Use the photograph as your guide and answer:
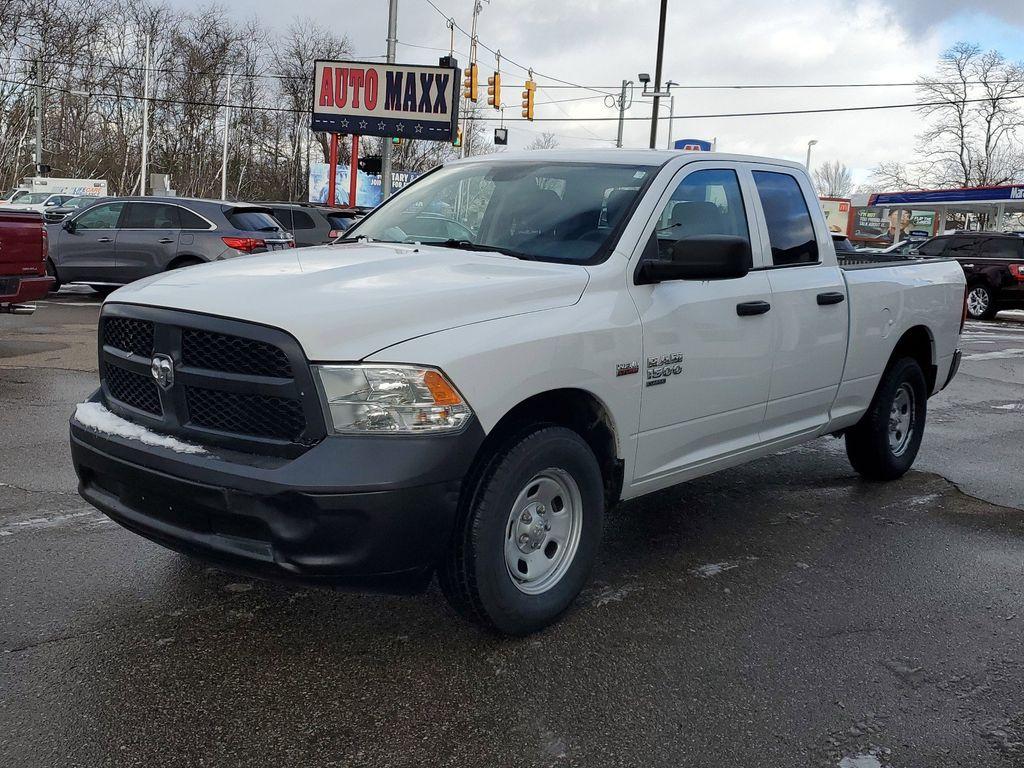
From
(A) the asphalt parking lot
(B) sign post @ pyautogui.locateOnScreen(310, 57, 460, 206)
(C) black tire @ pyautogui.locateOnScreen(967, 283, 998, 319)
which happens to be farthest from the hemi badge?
(B) sign post @ pyautogui.locateOnScreen(310, 57, 460, 206)

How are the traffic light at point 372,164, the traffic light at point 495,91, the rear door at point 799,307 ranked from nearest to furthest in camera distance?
the rear door at point 799,307
the traffic light at point 372,164
the traffic light at point 495,91

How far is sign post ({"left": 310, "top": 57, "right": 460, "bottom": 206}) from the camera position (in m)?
23.8

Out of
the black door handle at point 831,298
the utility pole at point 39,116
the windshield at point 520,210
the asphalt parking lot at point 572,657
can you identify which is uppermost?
the utility pole at point 39,116

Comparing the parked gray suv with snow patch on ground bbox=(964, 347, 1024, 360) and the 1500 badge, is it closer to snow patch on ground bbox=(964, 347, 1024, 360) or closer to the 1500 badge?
snow patch on ground bbox=(964, 347, 1024, 360)

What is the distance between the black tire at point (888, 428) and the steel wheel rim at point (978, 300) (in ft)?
52.9

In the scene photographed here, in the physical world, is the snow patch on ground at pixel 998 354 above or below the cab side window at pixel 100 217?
below

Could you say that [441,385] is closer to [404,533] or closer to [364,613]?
[404,533]

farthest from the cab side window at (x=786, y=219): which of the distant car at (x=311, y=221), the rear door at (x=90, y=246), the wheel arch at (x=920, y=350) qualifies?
the rear door at (x=90, y=246)

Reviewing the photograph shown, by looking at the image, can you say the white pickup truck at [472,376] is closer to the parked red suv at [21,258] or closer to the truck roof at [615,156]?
the truck roof at [615,156]

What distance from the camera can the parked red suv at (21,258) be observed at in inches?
368

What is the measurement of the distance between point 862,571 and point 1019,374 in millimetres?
8886

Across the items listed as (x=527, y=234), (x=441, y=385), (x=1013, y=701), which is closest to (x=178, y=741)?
(x=441, y=385)

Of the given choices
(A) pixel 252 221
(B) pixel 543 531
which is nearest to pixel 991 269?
(A) pixel 252 221

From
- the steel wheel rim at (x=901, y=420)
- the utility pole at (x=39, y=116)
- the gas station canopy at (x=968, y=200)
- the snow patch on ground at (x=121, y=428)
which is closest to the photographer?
the snow patch on ground at (x=121, y=428)
